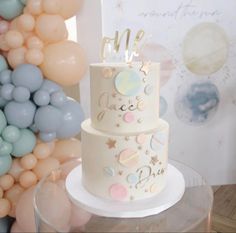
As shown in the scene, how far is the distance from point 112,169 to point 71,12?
72 cm

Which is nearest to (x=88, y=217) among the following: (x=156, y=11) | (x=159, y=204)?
(x=159, y=204)

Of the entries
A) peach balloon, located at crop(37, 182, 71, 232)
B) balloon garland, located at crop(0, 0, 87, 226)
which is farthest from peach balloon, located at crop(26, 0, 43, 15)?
peach balloon, located at crop(37, 182, 71, 232)

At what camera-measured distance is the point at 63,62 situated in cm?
119

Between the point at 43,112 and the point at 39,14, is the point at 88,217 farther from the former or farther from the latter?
the point at 39,14

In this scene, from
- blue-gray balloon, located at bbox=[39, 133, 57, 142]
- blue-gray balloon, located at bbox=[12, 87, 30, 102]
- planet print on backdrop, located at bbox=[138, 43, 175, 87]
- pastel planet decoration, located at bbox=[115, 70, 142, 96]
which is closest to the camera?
pastel planet decoration, located at bbox=[115, 70, 142, 96]

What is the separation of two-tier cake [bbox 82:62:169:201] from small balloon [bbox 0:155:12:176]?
44cm

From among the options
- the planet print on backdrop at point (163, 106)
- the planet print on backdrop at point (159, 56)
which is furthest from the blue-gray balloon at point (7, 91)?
the planet print on backdrop at point (163, 106)

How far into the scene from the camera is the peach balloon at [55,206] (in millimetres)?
848

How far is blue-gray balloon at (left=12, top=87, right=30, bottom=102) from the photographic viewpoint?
3.58 feet

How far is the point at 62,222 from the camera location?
86 centimetres

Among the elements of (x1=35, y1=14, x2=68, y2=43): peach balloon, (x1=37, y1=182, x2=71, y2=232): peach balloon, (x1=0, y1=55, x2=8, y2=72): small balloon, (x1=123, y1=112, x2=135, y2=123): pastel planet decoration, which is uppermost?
(x1=35, y1=14, x2=68, y2=43): peach balloon

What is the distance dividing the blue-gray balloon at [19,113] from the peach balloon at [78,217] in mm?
403

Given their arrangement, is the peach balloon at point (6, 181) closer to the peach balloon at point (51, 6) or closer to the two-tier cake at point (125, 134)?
the two-tier cake at point (125, 134)

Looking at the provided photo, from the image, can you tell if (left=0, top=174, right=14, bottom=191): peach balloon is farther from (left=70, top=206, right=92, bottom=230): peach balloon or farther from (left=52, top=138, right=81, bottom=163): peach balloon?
(left=70, top=206, right=92, bottom=230): peach balloon
